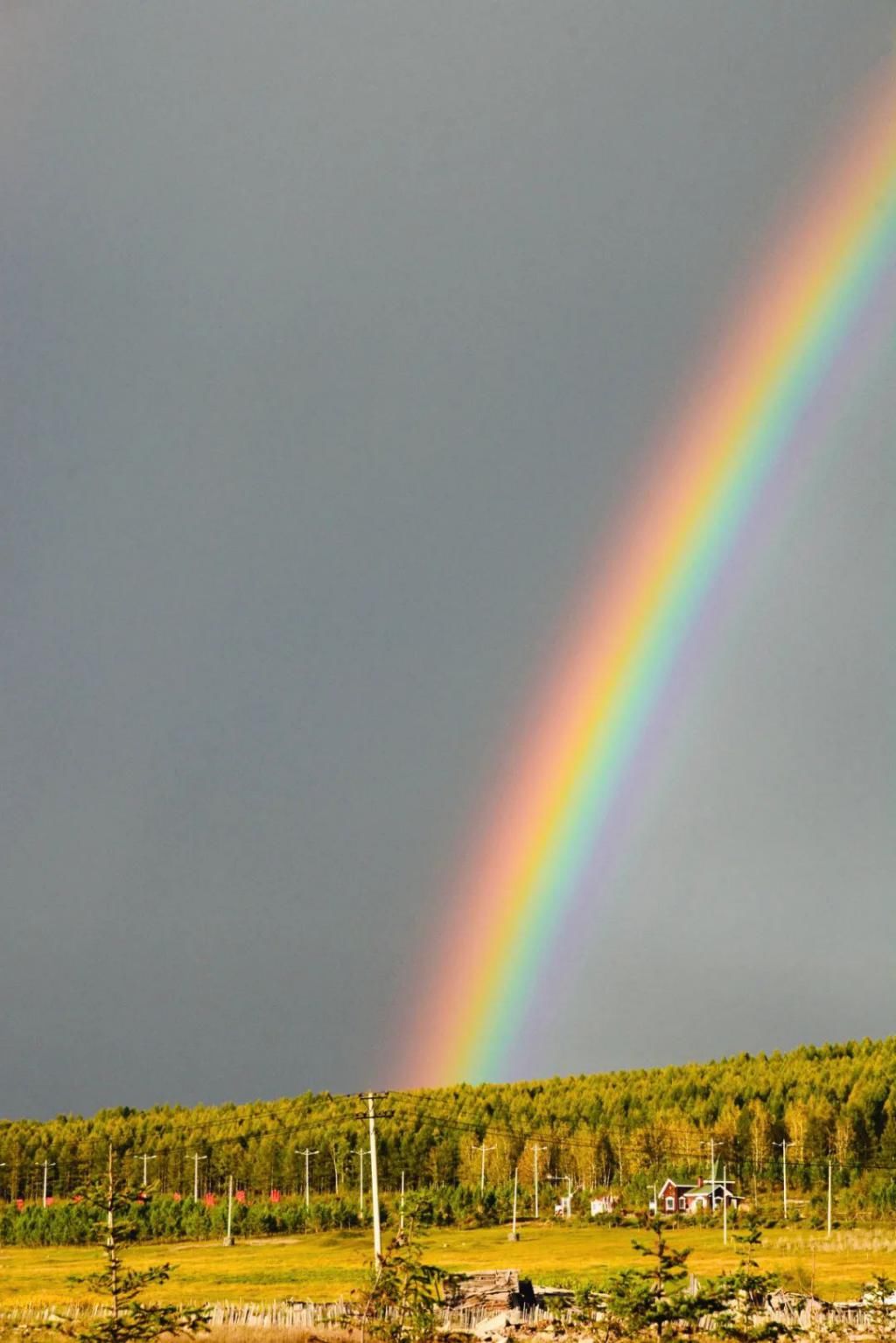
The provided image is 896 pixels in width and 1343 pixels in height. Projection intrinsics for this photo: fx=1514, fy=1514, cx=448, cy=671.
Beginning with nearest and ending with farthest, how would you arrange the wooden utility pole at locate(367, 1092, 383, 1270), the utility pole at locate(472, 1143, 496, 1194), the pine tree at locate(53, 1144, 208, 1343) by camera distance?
the pine tree at locate(53, 1144, 208, 1343) < the wooden utility pole at locate(367, 1092, 383, 1270) < the utility pole at locate(472, 1143, 496, 1194)

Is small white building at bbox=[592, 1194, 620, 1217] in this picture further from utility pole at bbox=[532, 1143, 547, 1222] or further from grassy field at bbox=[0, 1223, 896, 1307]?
utility pole at bbox=[532, 1143, 547, 1222]

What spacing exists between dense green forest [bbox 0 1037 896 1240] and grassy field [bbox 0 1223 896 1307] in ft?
35.5

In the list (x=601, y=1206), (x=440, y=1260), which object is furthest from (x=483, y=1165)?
(x=440, y=1260)

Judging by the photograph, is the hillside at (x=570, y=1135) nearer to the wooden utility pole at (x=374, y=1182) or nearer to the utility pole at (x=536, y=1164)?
the utility pole at (x=536, y=1164)

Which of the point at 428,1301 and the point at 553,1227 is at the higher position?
the point at 428,1301

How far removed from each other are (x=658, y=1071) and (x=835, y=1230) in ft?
288

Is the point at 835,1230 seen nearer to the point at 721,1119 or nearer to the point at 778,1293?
the point at 721,1119

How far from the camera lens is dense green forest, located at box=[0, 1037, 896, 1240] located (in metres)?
128

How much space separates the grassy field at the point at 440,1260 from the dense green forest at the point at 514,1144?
10.8m

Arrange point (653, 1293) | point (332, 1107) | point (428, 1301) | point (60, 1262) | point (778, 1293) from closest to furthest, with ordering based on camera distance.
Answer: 1. point (653, 1293)
2. point (428, 1301)
3. point (778, 1293)
4. point (60, 1262)
5. point (332, 1107)

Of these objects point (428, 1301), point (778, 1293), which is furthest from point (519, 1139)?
point (428, 1301)

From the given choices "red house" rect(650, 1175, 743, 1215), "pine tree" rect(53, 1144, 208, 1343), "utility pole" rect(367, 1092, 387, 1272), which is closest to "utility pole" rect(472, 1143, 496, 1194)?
"red house" rect(650, 1175, 743, 1215)

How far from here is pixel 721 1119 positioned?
144 m

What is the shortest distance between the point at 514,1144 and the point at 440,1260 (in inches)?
3081
